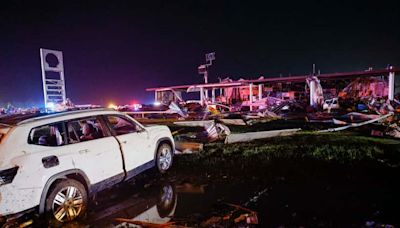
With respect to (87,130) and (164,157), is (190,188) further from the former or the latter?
(87,130)

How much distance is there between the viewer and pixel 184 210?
4559 millimetres

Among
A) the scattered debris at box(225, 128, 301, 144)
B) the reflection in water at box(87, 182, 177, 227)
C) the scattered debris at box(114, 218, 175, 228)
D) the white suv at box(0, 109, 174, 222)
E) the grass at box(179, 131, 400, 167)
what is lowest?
the reflection in water at box(87, 182, 177, 227)

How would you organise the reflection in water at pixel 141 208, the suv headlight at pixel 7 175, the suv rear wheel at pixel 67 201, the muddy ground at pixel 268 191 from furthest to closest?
the reflection in water at pixel 141 208 < the muddy ground at pixel 268 191 < the suv rear wheel at pixel 67 201 < the suv headlight at pixel 7 175

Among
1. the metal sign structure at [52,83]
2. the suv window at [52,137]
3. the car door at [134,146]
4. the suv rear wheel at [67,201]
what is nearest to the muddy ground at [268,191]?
the suv rear wheel at [67,201]

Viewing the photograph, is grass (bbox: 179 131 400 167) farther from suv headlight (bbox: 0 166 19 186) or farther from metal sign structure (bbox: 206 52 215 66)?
metal sign structure (bbox: 206 52 215 66)

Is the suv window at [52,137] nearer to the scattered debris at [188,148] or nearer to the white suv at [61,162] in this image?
the white suv at [61,162]

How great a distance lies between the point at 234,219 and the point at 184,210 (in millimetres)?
913

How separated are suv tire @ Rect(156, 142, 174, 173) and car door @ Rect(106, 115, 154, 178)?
1.07 ft

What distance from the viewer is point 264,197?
4.94m

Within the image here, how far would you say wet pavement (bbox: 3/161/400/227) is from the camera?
407 cm

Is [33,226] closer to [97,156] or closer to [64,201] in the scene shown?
[64,201]

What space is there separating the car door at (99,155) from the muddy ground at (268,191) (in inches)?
22.6

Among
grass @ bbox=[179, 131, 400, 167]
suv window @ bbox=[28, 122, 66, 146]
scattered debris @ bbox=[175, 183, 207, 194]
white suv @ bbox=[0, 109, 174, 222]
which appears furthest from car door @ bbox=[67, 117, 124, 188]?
grass @ bbox=[179, 131, 400, 167]

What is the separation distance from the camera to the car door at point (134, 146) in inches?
210
